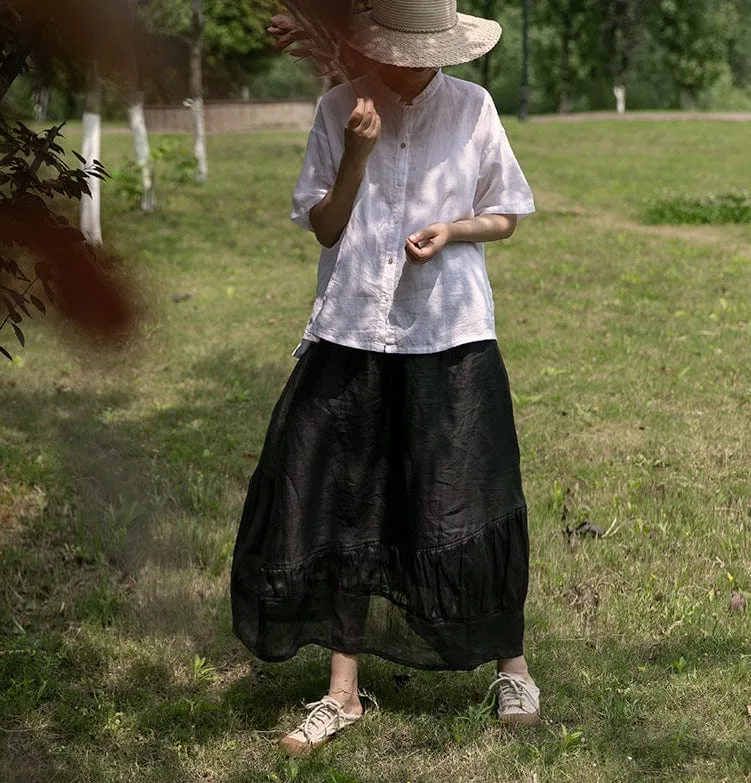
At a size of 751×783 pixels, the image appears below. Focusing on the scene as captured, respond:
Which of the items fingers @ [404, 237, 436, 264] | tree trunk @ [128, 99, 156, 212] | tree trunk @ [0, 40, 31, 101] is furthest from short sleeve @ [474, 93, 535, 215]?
tree trunk @ [128, 99, 156, 212]

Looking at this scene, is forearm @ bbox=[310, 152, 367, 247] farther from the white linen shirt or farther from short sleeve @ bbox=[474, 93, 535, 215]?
short sleeve @ bbox=[474, 93, 535, 215]

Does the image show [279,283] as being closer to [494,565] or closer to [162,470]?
[162,470]

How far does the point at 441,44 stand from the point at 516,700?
164 centimetres

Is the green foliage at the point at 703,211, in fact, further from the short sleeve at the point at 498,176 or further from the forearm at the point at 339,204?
the forearm at the point at 339,204

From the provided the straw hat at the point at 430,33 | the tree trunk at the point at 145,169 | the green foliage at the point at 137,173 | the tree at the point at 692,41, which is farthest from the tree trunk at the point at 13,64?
the tree at the point at 692,41

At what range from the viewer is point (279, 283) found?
9.81m

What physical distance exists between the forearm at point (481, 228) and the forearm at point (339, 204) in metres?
0.24

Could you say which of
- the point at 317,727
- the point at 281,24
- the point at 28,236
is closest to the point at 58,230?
the point at 28,236

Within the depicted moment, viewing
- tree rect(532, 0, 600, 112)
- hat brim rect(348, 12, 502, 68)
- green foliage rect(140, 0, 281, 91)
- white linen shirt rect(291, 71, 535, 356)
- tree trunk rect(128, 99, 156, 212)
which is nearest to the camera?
green foliage rect(140, 0, 281, 91)

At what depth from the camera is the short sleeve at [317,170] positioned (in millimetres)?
2812

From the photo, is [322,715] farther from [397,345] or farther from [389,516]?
[397,345]

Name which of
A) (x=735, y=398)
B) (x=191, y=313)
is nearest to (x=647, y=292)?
(x=735, y=398)

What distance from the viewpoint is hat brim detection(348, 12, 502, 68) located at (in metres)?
2.21

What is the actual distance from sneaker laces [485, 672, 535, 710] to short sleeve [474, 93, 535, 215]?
1205 millimetres
